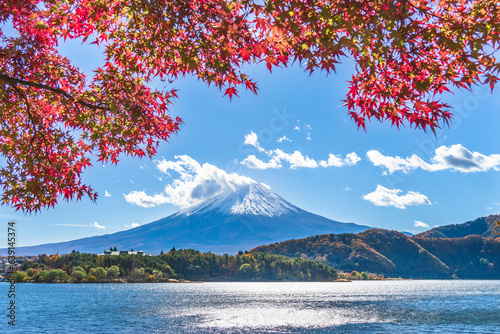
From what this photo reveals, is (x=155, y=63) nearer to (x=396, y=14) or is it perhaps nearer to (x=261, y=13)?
(x=261, y=13)

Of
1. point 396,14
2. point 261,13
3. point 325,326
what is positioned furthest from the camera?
point 325,326

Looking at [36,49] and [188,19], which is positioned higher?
[36,49]

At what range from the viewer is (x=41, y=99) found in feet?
40.7

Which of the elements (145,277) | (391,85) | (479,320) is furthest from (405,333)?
(145,277)

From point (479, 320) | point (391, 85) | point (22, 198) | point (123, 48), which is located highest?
point (123, 48)

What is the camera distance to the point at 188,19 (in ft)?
29.1

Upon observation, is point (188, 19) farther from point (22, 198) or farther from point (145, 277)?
point (145, 277)

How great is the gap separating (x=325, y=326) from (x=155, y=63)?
5259 cm

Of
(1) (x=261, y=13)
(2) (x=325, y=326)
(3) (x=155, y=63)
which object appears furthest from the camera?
(2) (x=325, y=326)

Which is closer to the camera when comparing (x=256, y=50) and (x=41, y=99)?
(x=256, y=50)

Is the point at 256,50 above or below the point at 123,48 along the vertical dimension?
below

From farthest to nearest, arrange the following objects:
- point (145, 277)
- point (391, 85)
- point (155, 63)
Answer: point (145, 277) → point (155, 63) → point (391, 85)

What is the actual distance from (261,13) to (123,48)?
4.70 m

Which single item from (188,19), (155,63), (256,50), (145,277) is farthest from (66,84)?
(145,277)
